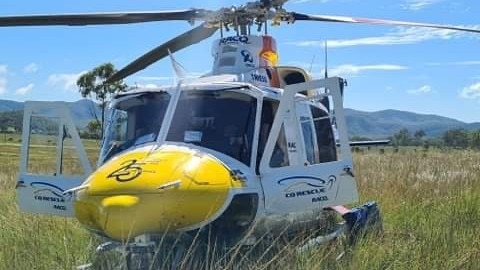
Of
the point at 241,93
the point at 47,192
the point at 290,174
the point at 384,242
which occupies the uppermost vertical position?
the point at 241,93

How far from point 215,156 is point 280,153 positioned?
1.03 metres

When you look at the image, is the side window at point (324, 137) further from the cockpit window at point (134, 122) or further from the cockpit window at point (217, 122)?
the cockpit window at point (134, 122)

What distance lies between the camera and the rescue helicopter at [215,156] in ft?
17.7

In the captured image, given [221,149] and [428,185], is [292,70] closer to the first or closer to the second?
[221,149]

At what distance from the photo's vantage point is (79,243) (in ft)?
23.7

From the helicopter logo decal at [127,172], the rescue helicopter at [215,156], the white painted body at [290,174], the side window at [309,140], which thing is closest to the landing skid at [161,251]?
the rescue helicopter at [215,156]

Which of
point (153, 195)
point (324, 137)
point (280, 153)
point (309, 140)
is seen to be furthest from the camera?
point (324, 137)

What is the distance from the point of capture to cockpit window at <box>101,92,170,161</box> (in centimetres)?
662

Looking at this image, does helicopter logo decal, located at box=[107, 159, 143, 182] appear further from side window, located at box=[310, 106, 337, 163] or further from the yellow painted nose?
side window, located at box=[310, 106, 337, 163]

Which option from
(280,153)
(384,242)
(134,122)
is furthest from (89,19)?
(384,242)

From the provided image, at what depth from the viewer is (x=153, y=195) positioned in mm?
5227

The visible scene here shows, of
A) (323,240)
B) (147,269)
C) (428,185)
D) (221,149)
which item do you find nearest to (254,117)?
(221,149)

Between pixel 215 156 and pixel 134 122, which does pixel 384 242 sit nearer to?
pixel 215 156

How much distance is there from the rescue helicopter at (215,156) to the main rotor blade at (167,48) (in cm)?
37
